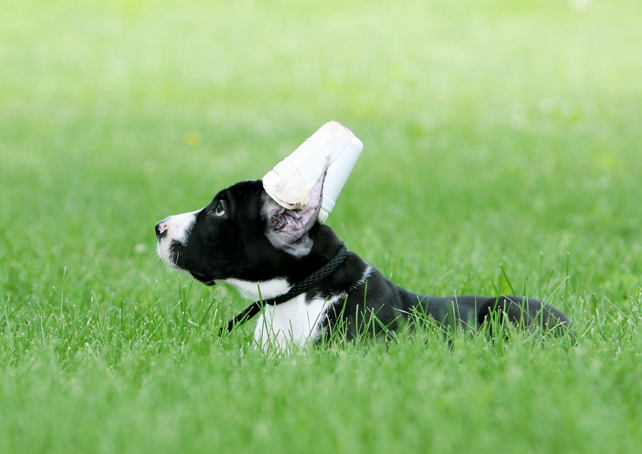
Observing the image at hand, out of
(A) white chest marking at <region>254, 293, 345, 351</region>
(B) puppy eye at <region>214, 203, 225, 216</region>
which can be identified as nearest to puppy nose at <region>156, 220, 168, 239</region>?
(B) puppy eye at <region>214, 203, 225, 216</region>

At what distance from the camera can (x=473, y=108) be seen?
11.8 metres

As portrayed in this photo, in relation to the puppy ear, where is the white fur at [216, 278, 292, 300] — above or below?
below

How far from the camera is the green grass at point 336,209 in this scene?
2.36 meters

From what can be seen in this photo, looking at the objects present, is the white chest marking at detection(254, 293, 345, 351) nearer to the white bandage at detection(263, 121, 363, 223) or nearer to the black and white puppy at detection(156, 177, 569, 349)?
the black and white puppy at detection(156, 177, 569, 349)

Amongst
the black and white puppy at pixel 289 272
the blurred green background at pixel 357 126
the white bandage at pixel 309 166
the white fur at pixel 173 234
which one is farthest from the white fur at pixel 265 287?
the blurred green background at pixel 357 126

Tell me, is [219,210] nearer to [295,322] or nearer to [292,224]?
[292,224]

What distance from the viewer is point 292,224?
11.1 ft

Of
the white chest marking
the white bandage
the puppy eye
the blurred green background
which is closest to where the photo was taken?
the white bandage

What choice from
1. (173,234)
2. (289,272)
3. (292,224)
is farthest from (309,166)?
(173,234)

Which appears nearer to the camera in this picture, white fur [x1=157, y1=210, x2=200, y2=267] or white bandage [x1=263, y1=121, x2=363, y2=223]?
white bandage [x1=263, y1=121, x2=363, y2=223]

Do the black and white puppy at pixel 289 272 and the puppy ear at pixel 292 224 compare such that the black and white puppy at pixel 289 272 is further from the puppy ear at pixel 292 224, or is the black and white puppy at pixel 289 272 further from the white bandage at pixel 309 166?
the white bandage at pixel 309 166

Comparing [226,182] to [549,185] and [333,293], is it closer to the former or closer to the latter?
[549,185]

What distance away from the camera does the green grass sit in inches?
93.0

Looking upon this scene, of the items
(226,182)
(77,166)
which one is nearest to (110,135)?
Result: (77,166)
